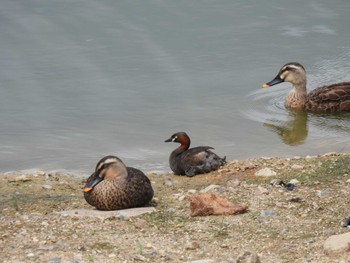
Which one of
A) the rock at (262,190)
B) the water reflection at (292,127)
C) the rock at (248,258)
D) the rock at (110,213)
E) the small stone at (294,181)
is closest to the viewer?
the rock at (248,258)

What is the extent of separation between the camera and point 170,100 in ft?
50.9

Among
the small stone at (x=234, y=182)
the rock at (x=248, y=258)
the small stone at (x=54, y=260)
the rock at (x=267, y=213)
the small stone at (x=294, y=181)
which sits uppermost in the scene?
the rock at (x=248, y=258)

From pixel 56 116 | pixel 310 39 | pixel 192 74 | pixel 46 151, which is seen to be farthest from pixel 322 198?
pixel 310 39

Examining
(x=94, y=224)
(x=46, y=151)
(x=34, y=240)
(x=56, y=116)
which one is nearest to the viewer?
(x=34, y=240)

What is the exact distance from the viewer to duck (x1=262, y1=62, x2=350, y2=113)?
1625 cm

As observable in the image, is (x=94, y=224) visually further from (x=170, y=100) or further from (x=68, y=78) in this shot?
(x=68, y=78)

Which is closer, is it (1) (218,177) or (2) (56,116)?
(1) (218,177)

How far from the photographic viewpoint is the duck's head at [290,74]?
16644mm

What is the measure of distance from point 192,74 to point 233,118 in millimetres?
2178

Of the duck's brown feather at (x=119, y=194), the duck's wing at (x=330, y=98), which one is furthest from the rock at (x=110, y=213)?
the duck's wing at (x=330, y=98)

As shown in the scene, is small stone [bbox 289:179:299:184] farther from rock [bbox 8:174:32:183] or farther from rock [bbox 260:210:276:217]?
rock [bbox 8:174:32:183]

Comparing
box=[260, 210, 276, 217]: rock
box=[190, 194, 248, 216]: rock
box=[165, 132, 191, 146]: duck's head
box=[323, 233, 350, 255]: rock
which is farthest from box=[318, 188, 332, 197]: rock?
box=[165, 132, 191, 146]: duck's head

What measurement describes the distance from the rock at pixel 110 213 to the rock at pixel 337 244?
7.36ft

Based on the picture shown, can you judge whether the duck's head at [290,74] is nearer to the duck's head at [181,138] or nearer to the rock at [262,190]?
the duck's head at [181,138]
